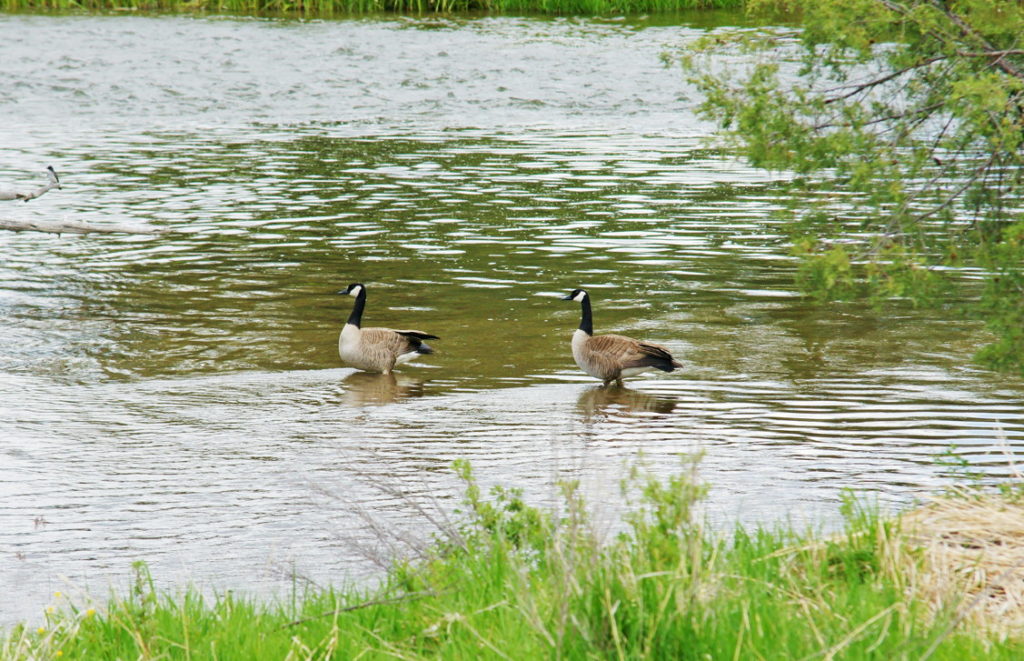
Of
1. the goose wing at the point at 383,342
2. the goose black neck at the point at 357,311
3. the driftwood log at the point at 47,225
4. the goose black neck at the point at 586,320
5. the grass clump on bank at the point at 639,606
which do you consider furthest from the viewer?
the driftwood log at the point at 47,225

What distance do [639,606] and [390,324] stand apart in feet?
32.5

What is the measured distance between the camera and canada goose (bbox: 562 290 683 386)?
11.5m

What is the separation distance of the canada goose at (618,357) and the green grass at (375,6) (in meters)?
31.5

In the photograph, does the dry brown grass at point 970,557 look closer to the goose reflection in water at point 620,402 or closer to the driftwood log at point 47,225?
the goose reflection in water at point 620,402

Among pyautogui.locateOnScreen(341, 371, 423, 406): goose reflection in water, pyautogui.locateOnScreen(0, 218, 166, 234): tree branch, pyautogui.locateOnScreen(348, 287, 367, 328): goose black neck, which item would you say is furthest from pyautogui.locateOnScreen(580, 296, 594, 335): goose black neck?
pyautogui.locateOnScreen(0, 218, 166, 234): tree branch

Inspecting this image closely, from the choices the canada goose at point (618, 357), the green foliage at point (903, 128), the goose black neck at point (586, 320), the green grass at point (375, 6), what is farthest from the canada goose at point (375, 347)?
the green grass at point (375, 6)

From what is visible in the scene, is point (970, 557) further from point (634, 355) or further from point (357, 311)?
point (357, 311)

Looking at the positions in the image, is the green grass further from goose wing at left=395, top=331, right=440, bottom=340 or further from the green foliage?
the green foliage

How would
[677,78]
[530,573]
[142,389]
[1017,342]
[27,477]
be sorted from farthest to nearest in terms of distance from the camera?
[677,78], [142,389], [27,477], [1017,342], [530,573]

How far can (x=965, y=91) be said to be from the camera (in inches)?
249

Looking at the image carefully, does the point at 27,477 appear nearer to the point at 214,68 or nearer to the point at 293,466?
the point at 293,466

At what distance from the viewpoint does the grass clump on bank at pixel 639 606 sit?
436 centimetres

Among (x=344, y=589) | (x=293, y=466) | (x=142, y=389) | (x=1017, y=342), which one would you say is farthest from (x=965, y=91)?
(x=142, y=389)

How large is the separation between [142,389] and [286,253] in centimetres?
615
